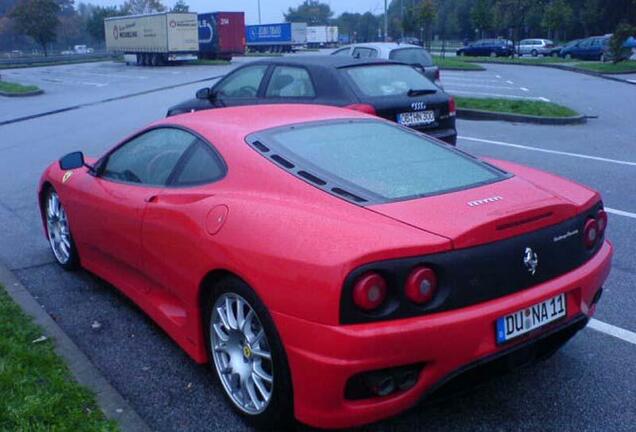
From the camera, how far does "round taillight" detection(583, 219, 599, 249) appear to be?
3.34 m

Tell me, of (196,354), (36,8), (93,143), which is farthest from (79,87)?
(36,8)

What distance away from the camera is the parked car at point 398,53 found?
569 inches

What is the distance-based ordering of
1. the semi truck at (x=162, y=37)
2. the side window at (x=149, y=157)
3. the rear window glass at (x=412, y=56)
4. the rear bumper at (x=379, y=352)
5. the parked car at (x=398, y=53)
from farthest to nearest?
the semi truck at (x=162, y=37)
the rear window glass at (x=412, y=56)
the parked car at (x=398, y=53)
the side window at (x=149, y=157)
the rear bumper at (x=379, y=352)

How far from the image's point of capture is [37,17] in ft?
200

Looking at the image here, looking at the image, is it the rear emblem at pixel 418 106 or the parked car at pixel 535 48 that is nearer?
the rear emblem at pixel 418 106

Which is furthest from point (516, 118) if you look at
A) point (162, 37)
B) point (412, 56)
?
point (162, 37)

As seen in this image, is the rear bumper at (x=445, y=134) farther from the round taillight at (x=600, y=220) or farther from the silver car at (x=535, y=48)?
the silver car at (x=535, y=48)

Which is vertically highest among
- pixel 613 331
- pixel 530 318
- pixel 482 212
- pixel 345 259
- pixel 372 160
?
pixel 372 160

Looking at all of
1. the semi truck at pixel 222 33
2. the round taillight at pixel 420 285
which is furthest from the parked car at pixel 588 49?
the round taillight at pixel 420 285

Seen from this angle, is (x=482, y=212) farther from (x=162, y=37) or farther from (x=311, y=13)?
(x=311, y=13)

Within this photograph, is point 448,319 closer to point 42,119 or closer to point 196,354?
point 196,354

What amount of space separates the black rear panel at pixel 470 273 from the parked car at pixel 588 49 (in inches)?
1602

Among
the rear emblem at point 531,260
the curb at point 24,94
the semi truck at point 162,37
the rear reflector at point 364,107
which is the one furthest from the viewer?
the semi truck at point 162,37

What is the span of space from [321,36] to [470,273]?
80.7 meters
